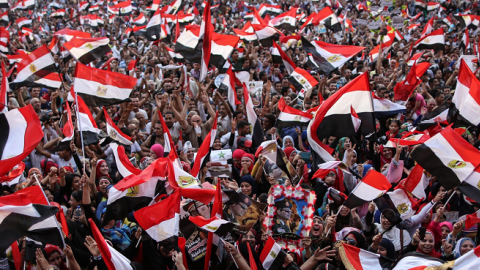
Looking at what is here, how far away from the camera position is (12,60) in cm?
1215

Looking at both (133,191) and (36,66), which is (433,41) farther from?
(133,191)

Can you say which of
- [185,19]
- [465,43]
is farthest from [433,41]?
[185,19]

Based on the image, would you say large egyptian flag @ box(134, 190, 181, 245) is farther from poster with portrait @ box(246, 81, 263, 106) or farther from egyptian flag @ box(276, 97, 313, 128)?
poster with portrait @ box(246, 81, 263, 106)

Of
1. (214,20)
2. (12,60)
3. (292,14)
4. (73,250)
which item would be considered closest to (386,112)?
(73,250)

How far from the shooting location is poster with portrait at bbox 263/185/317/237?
5469mm

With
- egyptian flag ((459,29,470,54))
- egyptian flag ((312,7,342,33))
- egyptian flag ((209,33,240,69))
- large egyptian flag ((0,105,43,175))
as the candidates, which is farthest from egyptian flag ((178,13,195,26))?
large egyptian flag ((0,105,43,175))

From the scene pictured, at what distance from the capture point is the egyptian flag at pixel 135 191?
5.61 m

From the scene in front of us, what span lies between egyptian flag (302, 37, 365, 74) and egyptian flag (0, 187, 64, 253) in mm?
6307

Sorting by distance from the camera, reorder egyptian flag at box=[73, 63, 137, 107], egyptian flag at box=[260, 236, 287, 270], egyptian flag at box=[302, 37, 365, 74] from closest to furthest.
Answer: egyptian flag at box=[260, 236, 287, 270] → egyptian flag at box=[73, 63, 137, 107] → egyptian flag at box=[302, 37, 365, 74]

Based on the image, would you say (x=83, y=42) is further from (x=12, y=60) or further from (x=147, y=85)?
(x=12, y=60)

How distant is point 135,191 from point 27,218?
1298 mm

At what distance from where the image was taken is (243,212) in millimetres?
5449

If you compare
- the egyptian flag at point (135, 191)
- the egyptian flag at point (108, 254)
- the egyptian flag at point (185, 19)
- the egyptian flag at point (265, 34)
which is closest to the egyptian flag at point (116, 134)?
the egyptian flag at point (135, 191)

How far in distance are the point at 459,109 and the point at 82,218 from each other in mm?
5169
